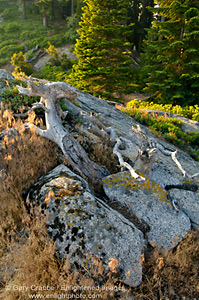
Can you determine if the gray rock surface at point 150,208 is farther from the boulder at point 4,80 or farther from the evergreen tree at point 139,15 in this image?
the evergreen tree at point 139,15

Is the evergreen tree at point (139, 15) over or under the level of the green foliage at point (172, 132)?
over

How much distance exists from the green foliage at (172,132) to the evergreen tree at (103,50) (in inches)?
400

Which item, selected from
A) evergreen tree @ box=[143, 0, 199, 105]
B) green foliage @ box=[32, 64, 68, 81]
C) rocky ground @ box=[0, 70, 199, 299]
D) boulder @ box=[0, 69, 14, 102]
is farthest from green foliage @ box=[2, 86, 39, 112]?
green foliage @ box=[32, 64, 68, 81]

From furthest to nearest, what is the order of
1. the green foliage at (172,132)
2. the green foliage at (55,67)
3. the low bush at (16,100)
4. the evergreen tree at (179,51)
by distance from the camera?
1. the green foliage at (55,67)
2. the evergreen tree at (179,51)
3. the green foliage at (172,132)
4. the low bush at (16,100)

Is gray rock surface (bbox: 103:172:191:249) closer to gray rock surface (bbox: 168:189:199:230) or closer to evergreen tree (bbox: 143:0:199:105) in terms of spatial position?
gray rock surface (bbox: 168:189:199:230)

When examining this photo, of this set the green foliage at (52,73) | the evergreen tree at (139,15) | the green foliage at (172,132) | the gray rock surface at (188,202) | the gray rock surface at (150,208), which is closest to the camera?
the gray rock surface at (150,208)

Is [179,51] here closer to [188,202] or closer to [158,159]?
[158,159]

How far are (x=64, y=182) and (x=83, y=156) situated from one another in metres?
1.15

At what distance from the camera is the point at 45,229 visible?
250cm

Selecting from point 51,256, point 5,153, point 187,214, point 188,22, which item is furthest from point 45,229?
point 188,22

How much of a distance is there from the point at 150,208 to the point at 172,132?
644cm

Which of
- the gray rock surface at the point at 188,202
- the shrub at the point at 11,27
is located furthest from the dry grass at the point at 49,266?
the shrub at the point at 11,27

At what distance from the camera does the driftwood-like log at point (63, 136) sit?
3989 mm

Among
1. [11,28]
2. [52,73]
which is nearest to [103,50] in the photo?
[52,73]
